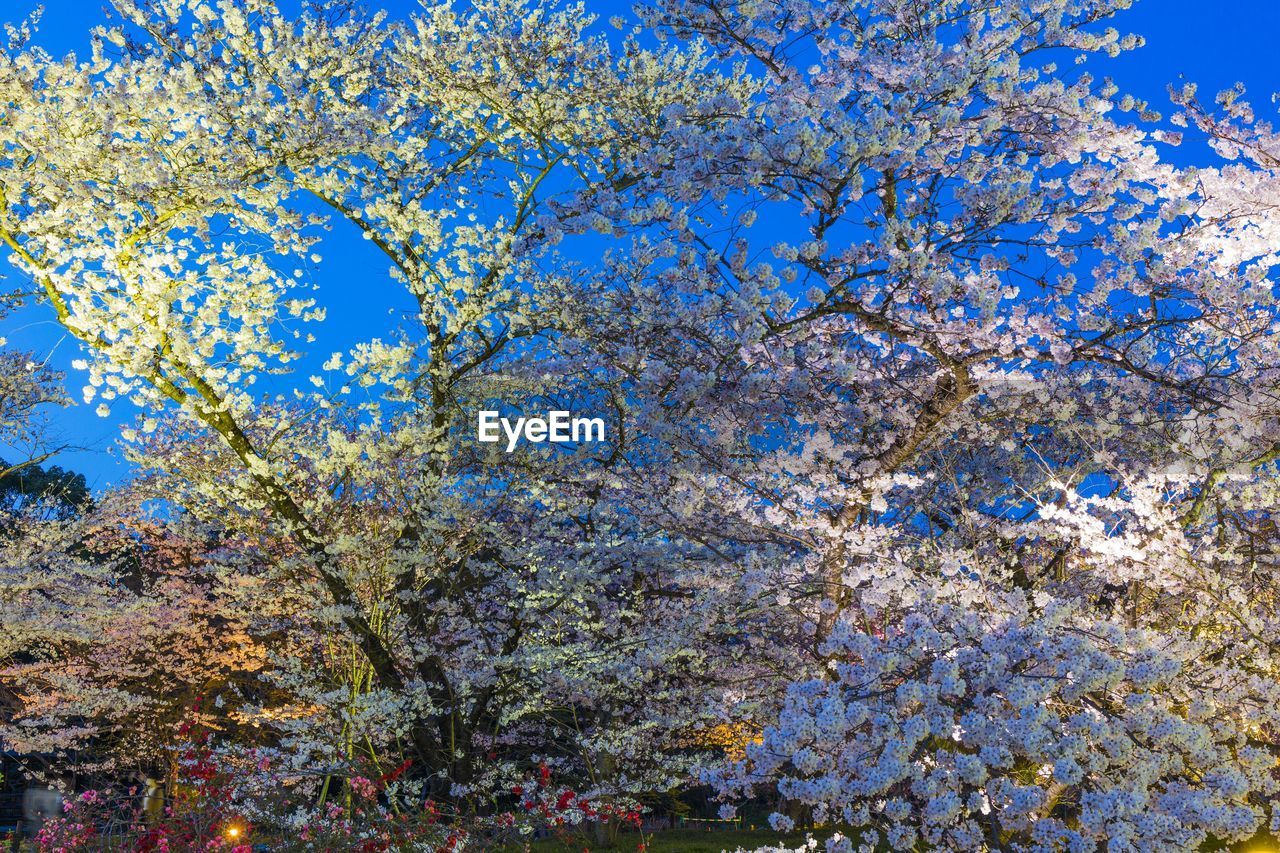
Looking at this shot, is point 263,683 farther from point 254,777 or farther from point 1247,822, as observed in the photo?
point 1247,822

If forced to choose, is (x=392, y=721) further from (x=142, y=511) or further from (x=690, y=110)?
(x=142, y=511)

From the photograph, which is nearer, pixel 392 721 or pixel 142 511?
pixel 392 721

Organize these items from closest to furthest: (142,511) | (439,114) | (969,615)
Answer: (969,615) → (439,114) → (142,511)

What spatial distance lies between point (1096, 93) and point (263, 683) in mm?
21986

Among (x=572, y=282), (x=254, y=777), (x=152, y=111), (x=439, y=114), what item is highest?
(x=439, y=114)

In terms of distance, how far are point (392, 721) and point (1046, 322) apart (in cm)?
802

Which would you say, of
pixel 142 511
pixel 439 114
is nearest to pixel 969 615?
pixel 439 114

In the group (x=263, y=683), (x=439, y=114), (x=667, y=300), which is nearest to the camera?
(x=667, y=300)

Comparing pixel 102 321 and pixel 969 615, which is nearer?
pixel 969 615

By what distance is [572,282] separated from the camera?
10.6 metres

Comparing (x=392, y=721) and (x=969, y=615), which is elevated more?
(x=969, y=615)

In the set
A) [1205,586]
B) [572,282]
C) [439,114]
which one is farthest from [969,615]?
[439,114]

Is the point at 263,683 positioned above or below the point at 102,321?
below

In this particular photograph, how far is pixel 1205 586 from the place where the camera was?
23.2ft
